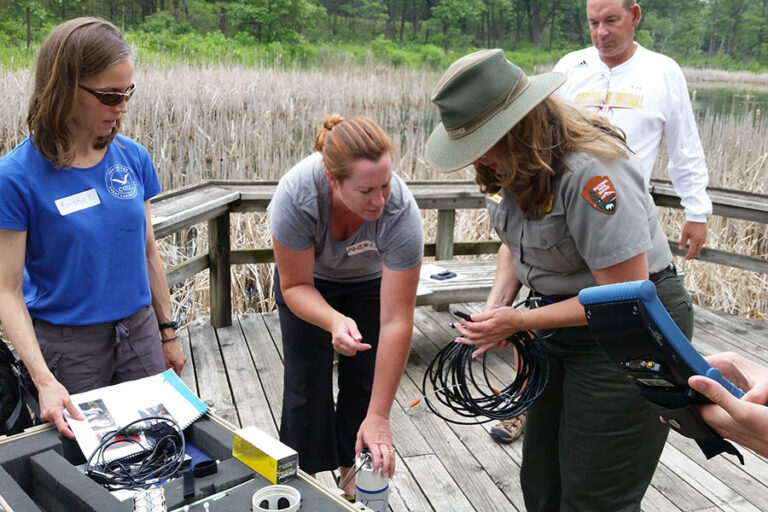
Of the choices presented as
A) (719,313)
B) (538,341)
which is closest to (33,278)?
(538,341)

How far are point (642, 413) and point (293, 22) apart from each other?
76.3 ft

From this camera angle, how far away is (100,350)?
64.6 inches

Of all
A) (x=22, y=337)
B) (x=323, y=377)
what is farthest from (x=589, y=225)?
(x=22, y=337)

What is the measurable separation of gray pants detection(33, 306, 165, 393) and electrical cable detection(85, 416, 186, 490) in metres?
0.27

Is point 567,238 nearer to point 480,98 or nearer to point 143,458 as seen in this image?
point 480,98

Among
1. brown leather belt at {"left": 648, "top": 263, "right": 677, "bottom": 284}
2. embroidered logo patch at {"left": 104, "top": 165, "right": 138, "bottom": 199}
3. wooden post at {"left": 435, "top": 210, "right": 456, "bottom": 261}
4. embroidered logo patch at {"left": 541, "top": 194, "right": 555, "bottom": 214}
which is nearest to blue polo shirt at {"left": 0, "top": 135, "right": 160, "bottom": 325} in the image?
embroidered logo patch at {"left": 104, "top": 165, "right": 138, "bottom": 199}

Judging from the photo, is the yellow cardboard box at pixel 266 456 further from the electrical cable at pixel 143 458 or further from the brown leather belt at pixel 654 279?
the brown leather belt at pixel 654 279

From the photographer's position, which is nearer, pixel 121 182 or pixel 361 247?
pixel 121 182

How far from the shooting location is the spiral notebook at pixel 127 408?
1400 millimetres

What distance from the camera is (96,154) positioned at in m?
1.61

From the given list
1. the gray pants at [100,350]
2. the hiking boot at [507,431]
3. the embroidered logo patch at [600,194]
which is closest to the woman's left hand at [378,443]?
the gray pants at [100,350]

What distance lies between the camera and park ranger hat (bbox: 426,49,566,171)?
1.39m

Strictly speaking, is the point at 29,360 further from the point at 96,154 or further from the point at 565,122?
the point at 565,122

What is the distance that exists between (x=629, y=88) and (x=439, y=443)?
1546 mm
